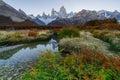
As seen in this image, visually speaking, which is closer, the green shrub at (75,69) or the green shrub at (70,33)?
the green shrub at (75,69)

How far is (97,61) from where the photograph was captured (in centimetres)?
1020

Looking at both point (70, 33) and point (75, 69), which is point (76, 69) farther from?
point (70, 33)

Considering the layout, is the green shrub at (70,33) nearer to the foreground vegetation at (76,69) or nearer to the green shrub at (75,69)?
the foreground vegetation at (76,69)

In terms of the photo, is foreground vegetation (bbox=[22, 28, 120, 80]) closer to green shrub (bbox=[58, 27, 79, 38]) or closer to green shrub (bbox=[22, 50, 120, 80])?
green shrub (bbox=[22, 50, 120, 80])

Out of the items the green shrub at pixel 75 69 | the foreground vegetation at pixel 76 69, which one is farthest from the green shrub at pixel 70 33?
the green shrub at pixel 75 69

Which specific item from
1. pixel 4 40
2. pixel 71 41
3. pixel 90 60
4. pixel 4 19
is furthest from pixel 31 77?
pixel 4 19

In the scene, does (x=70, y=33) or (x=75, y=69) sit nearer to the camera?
(x=75, y=69)

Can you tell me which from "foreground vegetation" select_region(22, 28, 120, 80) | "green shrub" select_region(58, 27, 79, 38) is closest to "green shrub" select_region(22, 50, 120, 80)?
"foreground vegetation" select_region(22, 28, 120, 80)

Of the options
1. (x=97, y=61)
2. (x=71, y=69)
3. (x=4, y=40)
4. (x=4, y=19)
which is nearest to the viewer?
(x=71, y=69)

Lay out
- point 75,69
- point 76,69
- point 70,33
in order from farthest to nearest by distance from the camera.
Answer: point 70,33 → point 75,69 → point 76,69

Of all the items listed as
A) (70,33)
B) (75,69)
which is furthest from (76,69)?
(70,33)

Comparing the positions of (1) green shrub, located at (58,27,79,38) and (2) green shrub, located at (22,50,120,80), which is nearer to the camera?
(2) green shrub, located at (22,50,120,80)

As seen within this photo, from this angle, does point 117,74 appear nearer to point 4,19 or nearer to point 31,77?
point 31,77

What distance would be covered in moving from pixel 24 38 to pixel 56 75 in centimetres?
2544
